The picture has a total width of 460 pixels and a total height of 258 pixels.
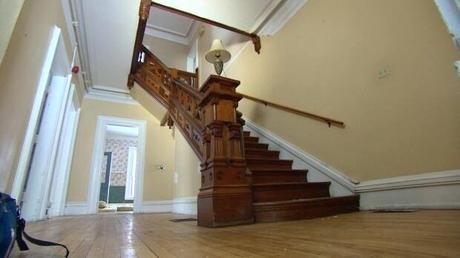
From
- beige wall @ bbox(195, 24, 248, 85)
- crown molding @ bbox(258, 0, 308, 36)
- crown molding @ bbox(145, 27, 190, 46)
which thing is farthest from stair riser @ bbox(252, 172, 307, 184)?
crown molding @ bbox(145, 27, 190, 46)

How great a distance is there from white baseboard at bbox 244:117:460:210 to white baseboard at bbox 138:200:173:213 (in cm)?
308

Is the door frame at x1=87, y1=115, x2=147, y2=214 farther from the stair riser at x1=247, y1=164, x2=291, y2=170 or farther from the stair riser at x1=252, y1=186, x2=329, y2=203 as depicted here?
the stair riser at x1=252, y1=186, x2=329, y2=203

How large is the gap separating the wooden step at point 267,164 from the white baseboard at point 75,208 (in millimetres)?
3511

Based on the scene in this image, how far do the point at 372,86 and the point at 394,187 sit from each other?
2.78 ft

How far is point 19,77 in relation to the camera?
1798 mm

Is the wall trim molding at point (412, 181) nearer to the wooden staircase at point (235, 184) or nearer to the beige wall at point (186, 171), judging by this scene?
the wooden staircase at point (235, 184)

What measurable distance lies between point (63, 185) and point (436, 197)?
4840 millimetres

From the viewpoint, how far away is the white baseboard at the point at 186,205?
363 centimetres

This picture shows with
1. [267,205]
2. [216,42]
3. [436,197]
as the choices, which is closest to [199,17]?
[216,42]

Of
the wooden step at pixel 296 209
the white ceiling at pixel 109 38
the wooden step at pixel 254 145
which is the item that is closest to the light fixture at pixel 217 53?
the white ceiling at pixel 109 38

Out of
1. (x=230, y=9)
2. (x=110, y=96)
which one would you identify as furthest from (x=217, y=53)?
(x=110, y=96)

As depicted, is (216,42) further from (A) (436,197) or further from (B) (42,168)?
(A) (436,197)

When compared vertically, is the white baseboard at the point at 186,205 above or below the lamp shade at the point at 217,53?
below

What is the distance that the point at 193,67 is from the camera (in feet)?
20.7
